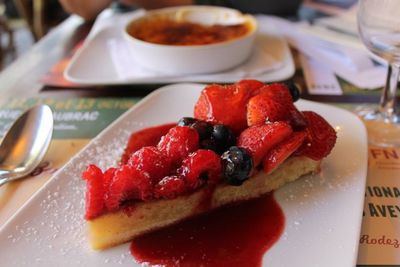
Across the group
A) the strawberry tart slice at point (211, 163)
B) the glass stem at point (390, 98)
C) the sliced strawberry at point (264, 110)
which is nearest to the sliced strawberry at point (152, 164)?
the strawberry tart slice at point (211, 163)

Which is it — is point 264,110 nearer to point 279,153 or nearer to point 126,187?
point 279,153

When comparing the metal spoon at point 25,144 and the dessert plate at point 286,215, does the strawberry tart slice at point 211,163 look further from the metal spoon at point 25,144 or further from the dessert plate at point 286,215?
the metal spoon at point 25,144

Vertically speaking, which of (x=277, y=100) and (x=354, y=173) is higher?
(x=277, y=100)

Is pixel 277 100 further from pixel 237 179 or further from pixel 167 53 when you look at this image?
pixel 167 53

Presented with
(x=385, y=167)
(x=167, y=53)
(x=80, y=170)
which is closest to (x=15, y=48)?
(x=167, y=53)

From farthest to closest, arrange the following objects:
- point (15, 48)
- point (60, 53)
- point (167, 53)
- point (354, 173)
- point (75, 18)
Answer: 1. point (15, 48)
2. point (75, 18)
3. point (60, 53)
4. point (167, 53)
5. point (354, 173)
